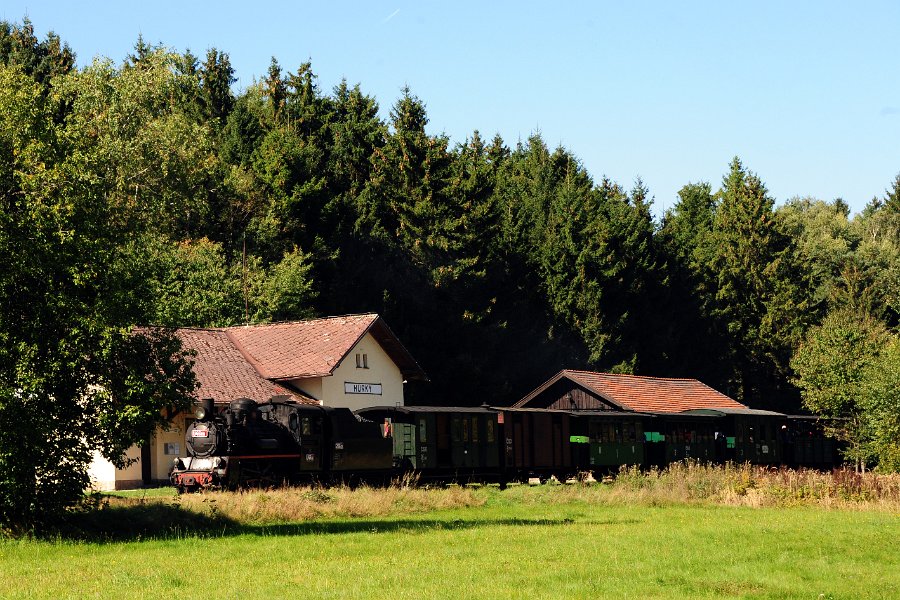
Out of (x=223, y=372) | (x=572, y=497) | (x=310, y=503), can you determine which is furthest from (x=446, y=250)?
(x=310, y=503)

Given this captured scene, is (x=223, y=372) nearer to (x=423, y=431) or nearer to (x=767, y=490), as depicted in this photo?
(x=423, y=431)

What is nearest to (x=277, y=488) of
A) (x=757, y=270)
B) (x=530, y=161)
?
(x=757, y=270)

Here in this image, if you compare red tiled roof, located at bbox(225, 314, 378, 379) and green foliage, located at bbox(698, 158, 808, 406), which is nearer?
red tiled roof, located at bbox(225, 314, 378, 379)

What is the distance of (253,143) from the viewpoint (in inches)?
2559

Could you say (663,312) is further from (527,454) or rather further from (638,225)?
(527,454)

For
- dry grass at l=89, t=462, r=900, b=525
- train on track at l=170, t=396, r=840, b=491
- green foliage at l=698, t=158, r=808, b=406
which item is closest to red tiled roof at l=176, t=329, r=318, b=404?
train on track at l=170, t=396, r=840, b=491

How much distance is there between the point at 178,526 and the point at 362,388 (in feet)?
80.9

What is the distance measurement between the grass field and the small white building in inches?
554

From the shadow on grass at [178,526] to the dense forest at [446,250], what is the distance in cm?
1329

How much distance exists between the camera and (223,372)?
137 feet

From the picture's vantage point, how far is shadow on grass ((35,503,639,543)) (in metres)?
20.8

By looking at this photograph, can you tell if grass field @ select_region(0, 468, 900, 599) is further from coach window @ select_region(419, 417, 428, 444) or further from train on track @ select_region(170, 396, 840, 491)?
coach window @ select_region(419, 417, 428, 444)

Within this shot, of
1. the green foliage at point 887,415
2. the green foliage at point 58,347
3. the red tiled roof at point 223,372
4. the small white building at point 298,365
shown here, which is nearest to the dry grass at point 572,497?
the green foliage at point 58,347

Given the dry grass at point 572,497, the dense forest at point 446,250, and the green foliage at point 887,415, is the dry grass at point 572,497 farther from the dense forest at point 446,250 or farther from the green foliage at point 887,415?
the dense forest at point 446,250
